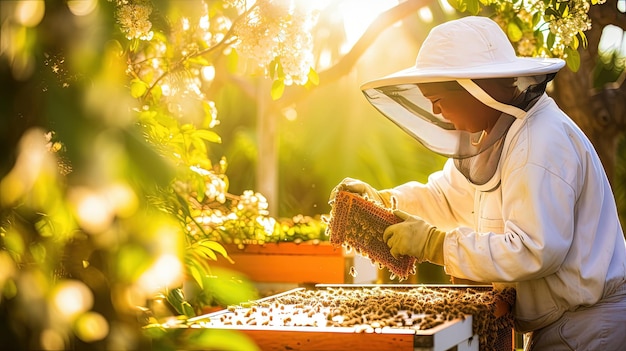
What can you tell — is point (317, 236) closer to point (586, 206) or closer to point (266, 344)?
point (586, 206)

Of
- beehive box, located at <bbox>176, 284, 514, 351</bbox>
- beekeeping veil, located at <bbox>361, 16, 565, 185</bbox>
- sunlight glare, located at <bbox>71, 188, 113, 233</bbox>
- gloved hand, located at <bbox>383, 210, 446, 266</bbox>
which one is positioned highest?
beekeeping veil, located at <bbox>361, 16, 565, 185</bbox>

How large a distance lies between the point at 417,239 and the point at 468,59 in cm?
61

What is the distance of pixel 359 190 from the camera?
2930mm

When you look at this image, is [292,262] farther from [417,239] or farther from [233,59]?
[417,239]

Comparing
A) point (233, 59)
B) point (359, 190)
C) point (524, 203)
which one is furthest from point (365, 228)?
point (233, 59)

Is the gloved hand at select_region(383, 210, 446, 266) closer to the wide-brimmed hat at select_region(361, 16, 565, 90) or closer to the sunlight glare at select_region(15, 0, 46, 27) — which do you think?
the wide-brimmed hat at select_region(361, 16, 565, 90)

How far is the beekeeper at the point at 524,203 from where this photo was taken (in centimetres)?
239

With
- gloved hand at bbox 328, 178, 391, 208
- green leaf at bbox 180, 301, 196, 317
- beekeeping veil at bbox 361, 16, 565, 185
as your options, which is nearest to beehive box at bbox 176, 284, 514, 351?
green leaf at bbox 180, 301, 196, 317

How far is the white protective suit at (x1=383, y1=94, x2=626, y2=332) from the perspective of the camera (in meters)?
2.37

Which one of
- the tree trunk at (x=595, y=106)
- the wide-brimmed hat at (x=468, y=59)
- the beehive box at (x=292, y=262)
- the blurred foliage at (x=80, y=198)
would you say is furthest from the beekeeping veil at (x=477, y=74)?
the tree trunk at (x=595, y=106)

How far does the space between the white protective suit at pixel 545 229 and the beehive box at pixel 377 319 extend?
0.38ft

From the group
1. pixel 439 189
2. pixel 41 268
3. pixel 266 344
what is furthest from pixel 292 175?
pixel 41 268

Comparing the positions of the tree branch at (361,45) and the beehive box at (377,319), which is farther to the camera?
the tree branch at (361,45)

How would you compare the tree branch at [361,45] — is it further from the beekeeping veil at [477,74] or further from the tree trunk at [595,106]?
the beekeeping veil at [477,74]
